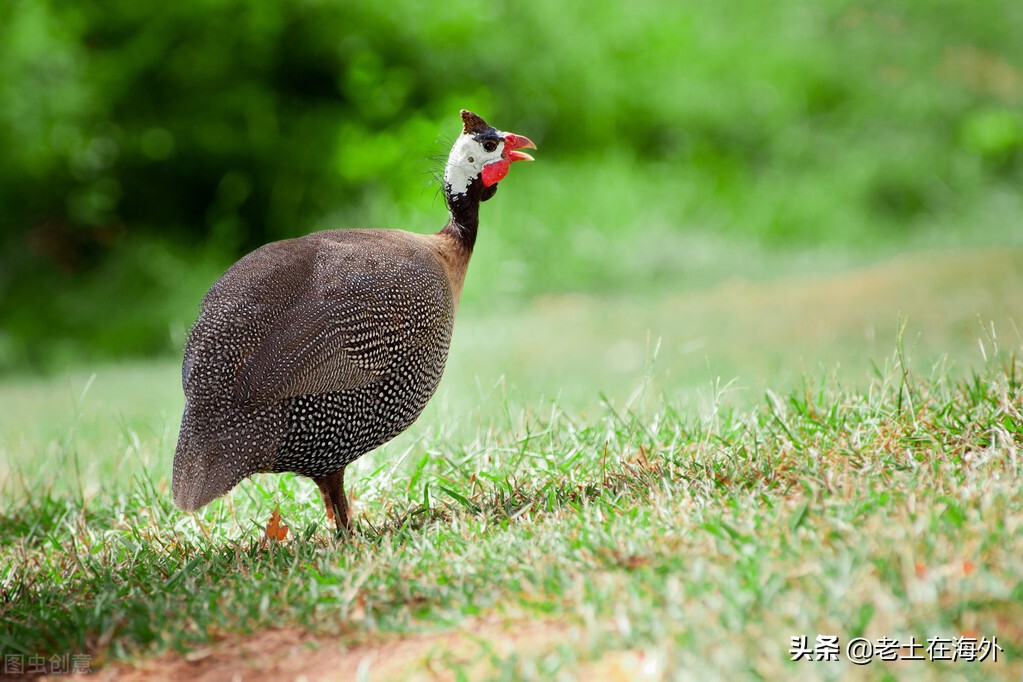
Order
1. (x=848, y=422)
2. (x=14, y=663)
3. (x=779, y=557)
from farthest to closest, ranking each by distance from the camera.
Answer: (x=848, y=422) < (x=14, y=663) < (x=779, y=557)

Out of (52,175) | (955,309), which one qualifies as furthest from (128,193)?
(955,309)

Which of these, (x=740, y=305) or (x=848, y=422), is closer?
(x=848, y=422)

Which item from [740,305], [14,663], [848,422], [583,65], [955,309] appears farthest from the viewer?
[583,65]

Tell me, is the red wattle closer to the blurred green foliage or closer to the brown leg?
the brown leg

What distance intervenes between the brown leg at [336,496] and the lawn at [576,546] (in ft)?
0.19

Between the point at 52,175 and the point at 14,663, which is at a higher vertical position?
the point at 52,175

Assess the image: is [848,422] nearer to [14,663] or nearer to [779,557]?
[779,557]

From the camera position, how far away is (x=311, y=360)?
3.14 meters

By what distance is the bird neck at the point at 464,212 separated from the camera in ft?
12.5

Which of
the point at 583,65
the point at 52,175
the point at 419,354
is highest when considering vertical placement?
the point at 583,65

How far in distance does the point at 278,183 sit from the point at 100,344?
2.01 metres

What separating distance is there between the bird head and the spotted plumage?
1.22 feet

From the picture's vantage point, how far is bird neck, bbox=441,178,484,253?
12.5ft

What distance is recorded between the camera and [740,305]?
7.20 m
